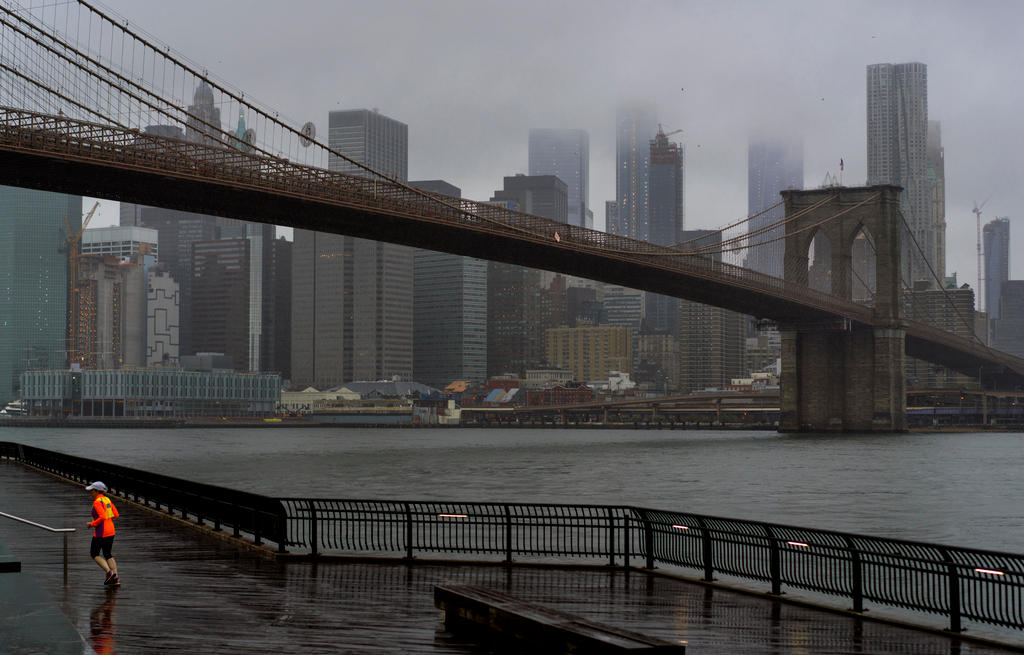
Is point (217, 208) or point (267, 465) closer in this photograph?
point (217, 208)

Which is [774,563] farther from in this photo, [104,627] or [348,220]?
[348,220]

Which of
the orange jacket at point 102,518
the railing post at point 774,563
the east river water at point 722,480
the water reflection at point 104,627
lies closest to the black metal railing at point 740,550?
the railing post at point 774,563

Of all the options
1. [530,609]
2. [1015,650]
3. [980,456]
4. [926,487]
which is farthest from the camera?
[980,456]

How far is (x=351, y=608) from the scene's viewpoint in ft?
42.1

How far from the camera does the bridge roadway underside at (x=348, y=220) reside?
50469 millimetres

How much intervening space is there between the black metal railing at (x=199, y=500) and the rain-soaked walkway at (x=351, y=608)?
2.51ft

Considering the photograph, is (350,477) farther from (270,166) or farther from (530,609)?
(530,609)

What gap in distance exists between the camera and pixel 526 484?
5116 cm

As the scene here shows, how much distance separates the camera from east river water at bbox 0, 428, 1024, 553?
1459 inches

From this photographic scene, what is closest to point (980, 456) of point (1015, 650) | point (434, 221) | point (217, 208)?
point (434, 221)

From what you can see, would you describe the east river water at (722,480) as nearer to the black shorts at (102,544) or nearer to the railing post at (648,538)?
the railing post at (648,538)

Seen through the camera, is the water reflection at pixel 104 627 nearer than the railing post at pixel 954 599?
Yes

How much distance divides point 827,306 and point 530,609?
87925mm

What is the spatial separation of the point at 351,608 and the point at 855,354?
95450 mm
